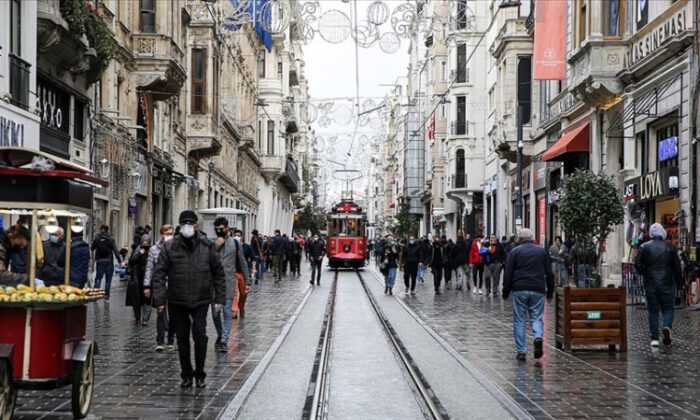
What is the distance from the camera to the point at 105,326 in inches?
663

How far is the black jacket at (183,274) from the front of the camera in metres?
10.1

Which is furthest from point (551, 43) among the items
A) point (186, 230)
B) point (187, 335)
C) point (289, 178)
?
point (289, 178)

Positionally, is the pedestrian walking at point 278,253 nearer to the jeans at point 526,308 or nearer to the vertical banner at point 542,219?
the vertical banner at point 542,219

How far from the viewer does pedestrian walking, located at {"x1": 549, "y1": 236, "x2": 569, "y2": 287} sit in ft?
88.9

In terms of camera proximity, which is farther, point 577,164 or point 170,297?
point 577,164

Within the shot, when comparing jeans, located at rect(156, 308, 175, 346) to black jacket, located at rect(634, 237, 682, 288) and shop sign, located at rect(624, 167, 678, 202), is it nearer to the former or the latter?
black jacket, located at rect(634, 237, 682, 288)

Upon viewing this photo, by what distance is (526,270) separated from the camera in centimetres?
1290

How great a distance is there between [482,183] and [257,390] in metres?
48.9

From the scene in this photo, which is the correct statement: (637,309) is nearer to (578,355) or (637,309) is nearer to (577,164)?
(578,355)

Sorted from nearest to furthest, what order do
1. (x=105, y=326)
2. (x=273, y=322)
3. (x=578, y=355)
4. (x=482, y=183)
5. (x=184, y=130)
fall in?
(x=578, y=355), (x=105, y=326), (x=273, y=322), (x=184, y=130), (x=482, y=183)

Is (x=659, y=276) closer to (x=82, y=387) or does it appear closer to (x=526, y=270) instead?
(x=526, y=270)

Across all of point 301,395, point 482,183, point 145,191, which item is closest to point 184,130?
point 145,191

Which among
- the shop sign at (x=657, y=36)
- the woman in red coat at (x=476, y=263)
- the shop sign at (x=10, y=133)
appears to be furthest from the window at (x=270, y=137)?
the shop sign at (x=10, y=133)

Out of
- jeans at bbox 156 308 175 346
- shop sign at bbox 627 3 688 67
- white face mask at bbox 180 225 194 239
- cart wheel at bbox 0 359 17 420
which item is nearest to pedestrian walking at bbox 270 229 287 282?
shop sign at bbox 627 3 688 67
